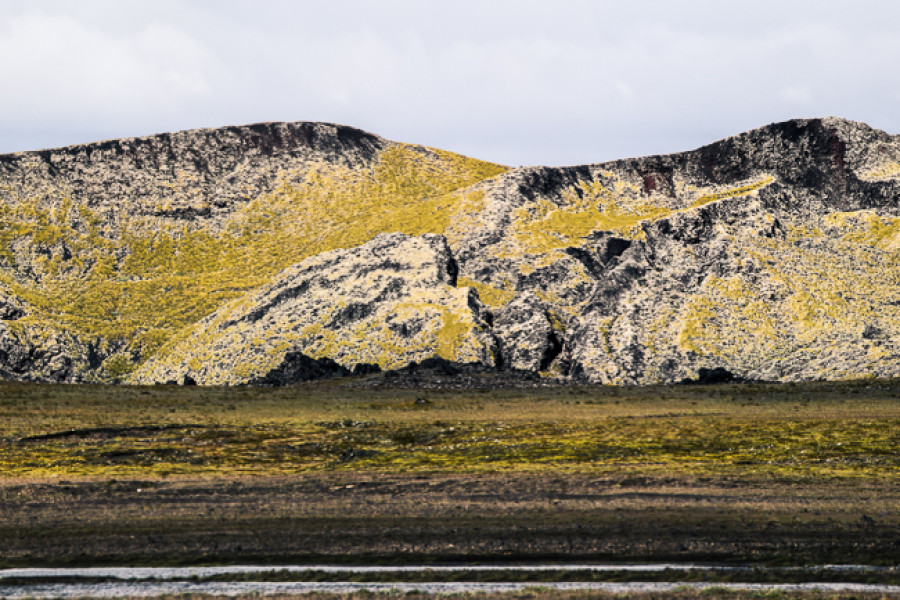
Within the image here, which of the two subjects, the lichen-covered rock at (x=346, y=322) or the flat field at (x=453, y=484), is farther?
the lichen-covered rock at (x=346, y=322)

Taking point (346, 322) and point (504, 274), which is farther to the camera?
point (504, 274)

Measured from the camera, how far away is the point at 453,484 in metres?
42.8

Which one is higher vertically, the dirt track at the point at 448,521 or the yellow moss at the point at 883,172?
the yellow moss at the point at 883,172

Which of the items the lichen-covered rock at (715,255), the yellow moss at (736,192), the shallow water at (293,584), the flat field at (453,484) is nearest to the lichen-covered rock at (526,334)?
the lichen-covered rock at (715,255)

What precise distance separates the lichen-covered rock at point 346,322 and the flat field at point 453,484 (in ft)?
135

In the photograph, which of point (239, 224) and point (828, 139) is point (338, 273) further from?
point (828, 139)

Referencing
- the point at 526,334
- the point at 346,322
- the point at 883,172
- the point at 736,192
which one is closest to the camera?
the point at 346,322

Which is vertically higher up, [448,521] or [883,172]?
[883,172]

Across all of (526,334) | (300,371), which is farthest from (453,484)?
(526,334)

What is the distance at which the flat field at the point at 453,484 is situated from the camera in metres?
28.2

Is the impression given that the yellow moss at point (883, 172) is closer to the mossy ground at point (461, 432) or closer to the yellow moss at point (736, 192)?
the yellow moss at point (736, 192)

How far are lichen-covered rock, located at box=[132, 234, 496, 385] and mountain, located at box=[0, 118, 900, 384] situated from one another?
0.41 m

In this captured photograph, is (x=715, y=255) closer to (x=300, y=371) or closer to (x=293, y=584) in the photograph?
(x=300, y=371)

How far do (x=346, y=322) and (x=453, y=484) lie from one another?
321 ft
